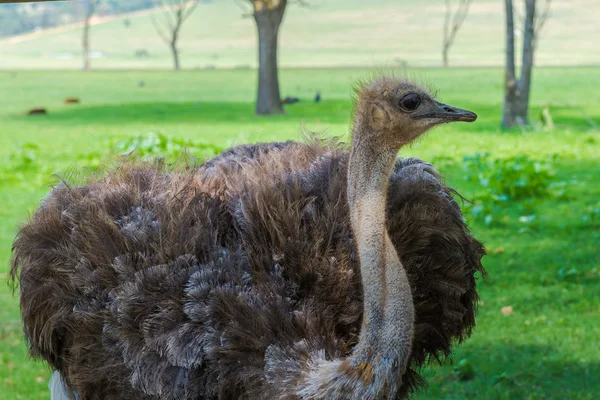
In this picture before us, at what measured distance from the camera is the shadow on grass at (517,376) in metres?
4.89

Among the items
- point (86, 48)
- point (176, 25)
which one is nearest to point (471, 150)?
point (86, 48)

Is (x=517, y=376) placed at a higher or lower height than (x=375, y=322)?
lower

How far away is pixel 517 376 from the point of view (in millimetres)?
5090

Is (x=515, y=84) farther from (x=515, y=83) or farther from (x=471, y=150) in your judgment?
(x=471, y=150)

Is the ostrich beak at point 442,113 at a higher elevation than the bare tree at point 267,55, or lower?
higher

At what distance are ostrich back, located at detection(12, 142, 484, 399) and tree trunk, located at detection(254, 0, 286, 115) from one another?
1788 cm

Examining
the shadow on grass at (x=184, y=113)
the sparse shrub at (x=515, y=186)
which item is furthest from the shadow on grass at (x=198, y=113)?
the sparse shrub at (x=515, y=186)

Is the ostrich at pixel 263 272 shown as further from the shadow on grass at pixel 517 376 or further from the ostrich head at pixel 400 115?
the shadow on grass at pixel 517 376

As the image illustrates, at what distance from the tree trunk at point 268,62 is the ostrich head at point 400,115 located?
739 inches

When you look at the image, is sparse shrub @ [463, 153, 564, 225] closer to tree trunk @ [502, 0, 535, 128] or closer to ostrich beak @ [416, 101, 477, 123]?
ostrich beak @ [416, 101, 477, 123]

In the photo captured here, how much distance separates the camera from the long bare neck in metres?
2.81

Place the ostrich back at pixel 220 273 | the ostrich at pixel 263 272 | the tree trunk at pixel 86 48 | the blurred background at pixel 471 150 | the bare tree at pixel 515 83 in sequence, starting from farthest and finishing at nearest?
the tree trunk at pixel 86 48 < the bare tree at pixel 515 83 < the blurred background at pixel 471 150 < the ostrich back at pixel 220 273 < the ostrich at pixel 263 272

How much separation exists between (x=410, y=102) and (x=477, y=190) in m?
6.85

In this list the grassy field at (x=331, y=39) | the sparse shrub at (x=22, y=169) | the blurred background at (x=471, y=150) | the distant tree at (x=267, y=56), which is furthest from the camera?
the grassy field at (x=331, y=39)
